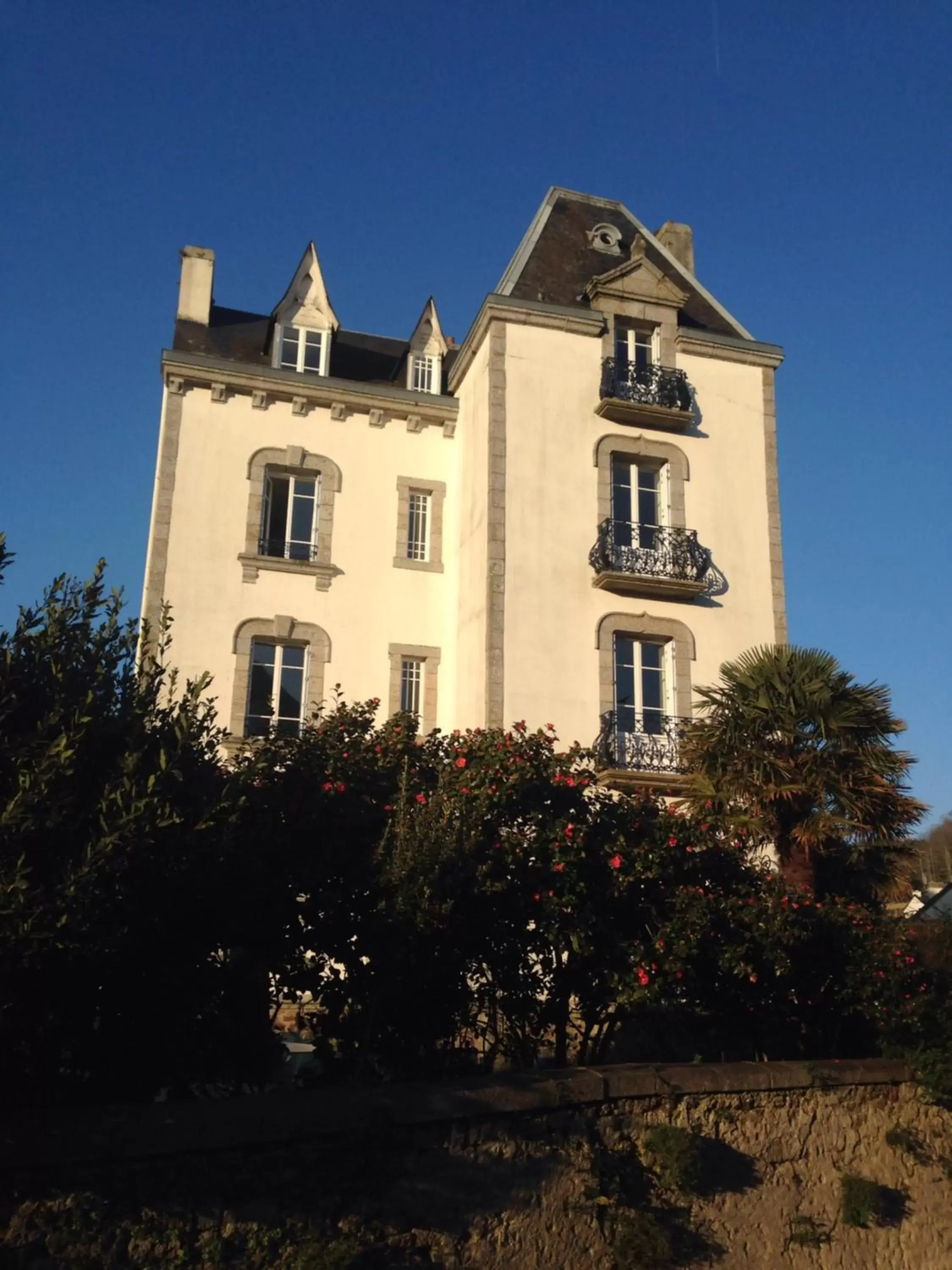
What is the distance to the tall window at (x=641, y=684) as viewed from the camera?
18172mm

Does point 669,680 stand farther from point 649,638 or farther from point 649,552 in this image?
point 649,552

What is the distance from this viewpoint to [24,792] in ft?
23.0

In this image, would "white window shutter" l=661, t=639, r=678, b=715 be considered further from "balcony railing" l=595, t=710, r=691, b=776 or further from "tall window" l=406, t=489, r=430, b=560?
"tall window" l=406, t=489, r=430, b=560

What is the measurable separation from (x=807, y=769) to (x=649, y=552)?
579 cm

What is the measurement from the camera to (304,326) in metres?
21.3

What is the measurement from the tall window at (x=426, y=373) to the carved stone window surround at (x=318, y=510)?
2.85m

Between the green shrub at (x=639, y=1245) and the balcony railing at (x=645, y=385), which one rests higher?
the balcony railing at (x=645, y=385)

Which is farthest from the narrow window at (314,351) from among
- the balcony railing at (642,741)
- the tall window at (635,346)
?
the balcony railing at (642,741)

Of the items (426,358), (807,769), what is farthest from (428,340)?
(807,769)

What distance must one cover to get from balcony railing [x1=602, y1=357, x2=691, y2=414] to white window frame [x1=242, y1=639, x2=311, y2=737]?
675 centimetres

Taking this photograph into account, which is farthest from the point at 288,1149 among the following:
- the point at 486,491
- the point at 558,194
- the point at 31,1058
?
the point at 558,194

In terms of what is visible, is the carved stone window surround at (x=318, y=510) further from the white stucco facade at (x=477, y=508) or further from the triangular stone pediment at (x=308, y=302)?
the triangular stone pediment at (x=308, y=302)

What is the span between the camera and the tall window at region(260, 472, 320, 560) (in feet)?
63.8

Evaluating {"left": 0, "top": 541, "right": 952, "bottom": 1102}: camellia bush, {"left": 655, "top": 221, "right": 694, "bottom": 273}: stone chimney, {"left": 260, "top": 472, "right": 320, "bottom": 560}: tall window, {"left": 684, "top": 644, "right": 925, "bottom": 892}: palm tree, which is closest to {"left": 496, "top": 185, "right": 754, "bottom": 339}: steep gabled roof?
{"left": 655, "top": 221, "right": 694, "bottom": 273}: stone chimney
